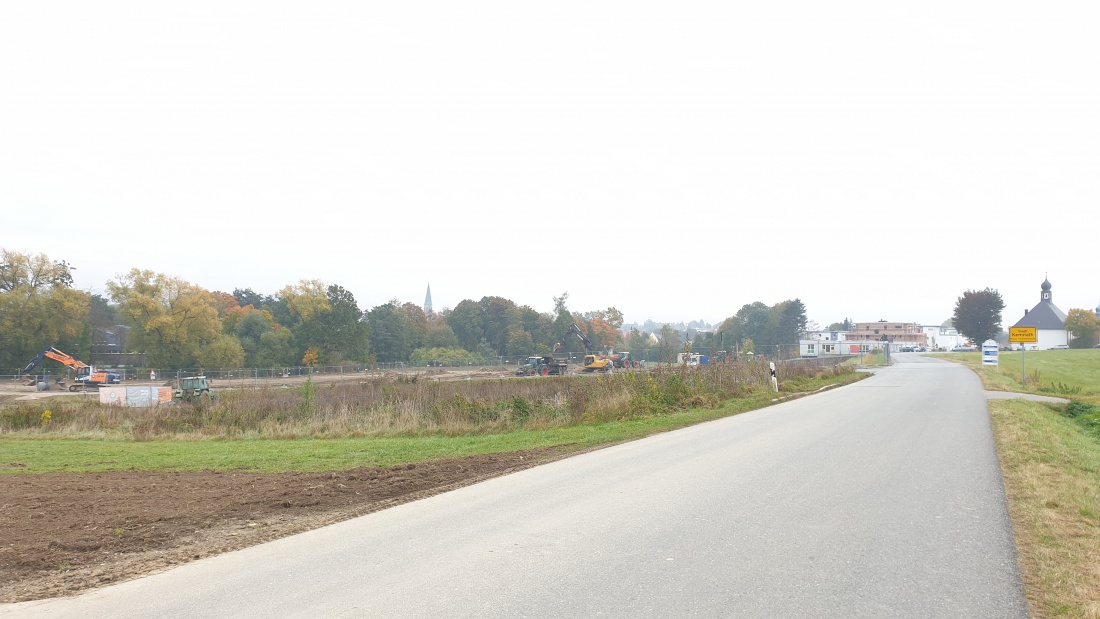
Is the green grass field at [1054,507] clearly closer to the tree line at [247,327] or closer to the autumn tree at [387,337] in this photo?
the tree line at [247,327]

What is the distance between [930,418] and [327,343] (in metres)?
71.3

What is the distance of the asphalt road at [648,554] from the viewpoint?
17.5ft

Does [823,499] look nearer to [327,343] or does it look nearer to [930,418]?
[930,418]

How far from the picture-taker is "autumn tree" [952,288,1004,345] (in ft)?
392

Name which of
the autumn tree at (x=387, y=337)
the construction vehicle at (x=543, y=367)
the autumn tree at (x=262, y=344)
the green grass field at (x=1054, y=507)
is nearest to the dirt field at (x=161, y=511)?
the green grass field at (x=1054, y=507)

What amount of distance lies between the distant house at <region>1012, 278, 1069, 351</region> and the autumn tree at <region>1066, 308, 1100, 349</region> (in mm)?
3366

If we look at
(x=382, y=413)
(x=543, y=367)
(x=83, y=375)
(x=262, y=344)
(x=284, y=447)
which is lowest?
(x=284, y=447)

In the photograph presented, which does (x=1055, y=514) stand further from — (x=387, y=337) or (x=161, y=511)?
(x=387, y=337)

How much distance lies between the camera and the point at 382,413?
826 inches

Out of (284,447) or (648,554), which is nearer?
(648,554)

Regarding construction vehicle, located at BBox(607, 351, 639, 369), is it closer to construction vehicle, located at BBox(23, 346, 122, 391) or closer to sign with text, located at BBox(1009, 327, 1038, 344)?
sign with text, located at BBox(1009, 327, 1038, 344)

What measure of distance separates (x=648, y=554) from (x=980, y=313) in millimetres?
133442

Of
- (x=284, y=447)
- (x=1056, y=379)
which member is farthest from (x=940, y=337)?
(x=284, y=447)

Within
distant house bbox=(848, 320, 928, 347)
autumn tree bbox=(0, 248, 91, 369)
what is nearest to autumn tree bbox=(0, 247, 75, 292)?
autumn tree bbox=(0, 248, 91, 369)
